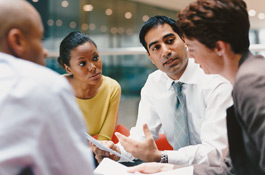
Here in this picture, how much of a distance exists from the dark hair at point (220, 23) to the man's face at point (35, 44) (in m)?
0.61

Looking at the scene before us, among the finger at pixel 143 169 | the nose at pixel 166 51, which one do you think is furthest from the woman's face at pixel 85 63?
the finger at pixel 143 169

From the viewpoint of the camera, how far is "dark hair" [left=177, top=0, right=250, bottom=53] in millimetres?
1100

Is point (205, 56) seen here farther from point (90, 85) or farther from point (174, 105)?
point (90, 85)

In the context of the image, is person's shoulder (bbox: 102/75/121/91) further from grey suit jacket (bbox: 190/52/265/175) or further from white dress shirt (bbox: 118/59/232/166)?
grey suit jacket (bbox: 190/52/265/175)

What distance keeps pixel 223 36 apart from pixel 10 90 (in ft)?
A: 2.71

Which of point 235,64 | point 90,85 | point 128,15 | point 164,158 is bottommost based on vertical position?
point 164,158

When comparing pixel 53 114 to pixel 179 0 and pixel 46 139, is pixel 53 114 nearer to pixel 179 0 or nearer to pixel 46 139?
pixel 46 139

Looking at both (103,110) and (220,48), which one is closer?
(220,48)

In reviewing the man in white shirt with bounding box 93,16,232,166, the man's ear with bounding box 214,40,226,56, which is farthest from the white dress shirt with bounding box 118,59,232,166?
the man's ear with bounding box 214,40,226,56

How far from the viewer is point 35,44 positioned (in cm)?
90

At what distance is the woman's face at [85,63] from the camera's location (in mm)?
2068

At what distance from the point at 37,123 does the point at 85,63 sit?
139cm

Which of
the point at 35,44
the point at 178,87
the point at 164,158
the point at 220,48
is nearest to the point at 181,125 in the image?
the point at 178,87

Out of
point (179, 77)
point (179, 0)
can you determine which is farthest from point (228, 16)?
point (179, 0)
